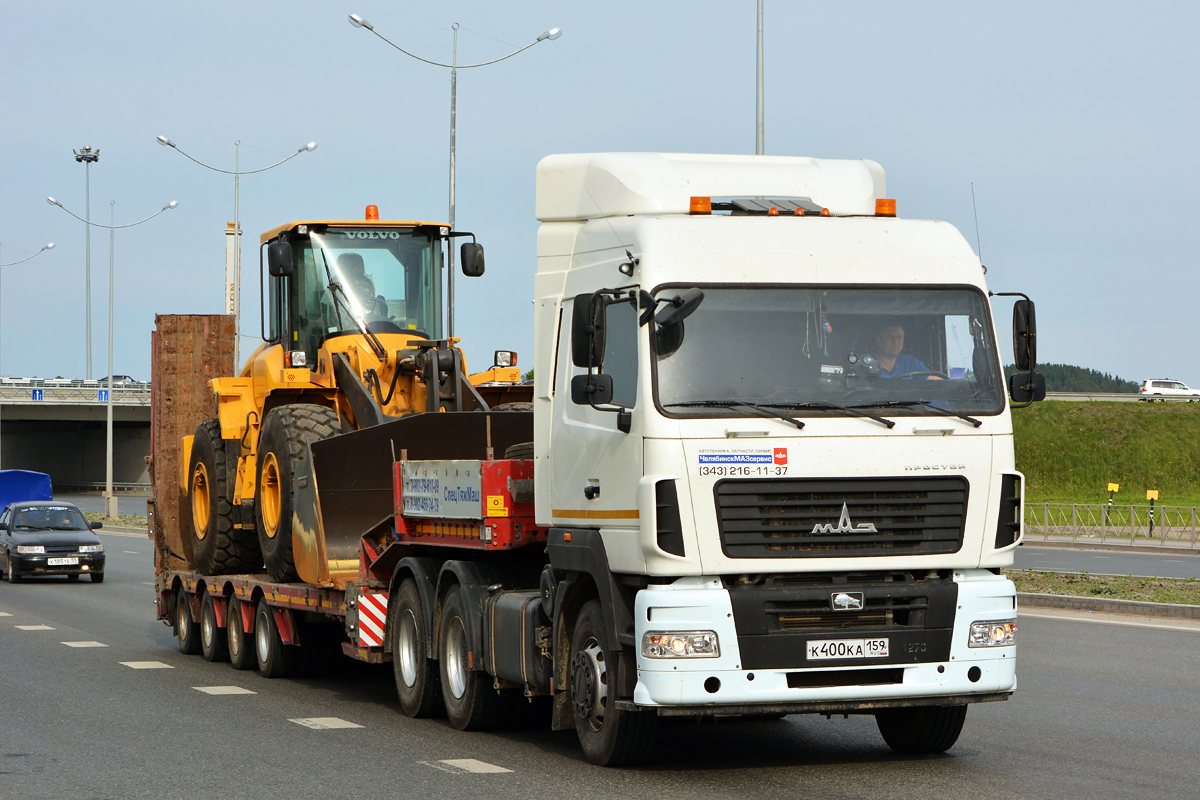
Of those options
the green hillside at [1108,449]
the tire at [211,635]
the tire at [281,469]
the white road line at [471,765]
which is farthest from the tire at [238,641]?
the green hillside at [1108,449]

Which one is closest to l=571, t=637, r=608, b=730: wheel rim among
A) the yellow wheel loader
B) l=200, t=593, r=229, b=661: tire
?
the yellow wheel loader

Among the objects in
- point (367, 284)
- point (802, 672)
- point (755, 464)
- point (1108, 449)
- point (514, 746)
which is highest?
point (367, 284)

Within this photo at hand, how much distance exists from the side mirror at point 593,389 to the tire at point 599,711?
3.89 ft

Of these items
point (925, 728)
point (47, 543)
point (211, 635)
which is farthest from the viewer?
point (47, 543)

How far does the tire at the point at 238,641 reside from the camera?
15.6 m

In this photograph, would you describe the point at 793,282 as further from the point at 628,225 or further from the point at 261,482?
the point at 261,482

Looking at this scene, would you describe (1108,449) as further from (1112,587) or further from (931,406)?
(931,406)

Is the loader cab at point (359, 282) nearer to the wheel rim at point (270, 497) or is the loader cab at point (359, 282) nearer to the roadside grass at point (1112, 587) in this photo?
the wheel rim at point (270, 497)

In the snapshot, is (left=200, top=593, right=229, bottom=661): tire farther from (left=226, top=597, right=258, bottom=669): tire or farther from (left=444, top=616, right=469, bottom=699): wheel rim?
(left=444, top=616, right=469, bottom=699): wheel rim

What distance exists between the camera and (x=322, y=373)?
1566cm

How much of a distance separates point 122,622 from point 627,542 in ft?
45.9

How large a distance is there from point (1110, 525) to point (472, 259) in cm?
2892

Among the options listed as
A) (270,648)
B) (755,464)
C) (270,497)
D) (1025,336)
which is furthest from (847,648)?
(270,497)

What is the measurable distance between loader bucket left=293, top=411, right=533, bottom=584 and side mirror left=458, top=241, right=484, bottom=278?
265 cm
